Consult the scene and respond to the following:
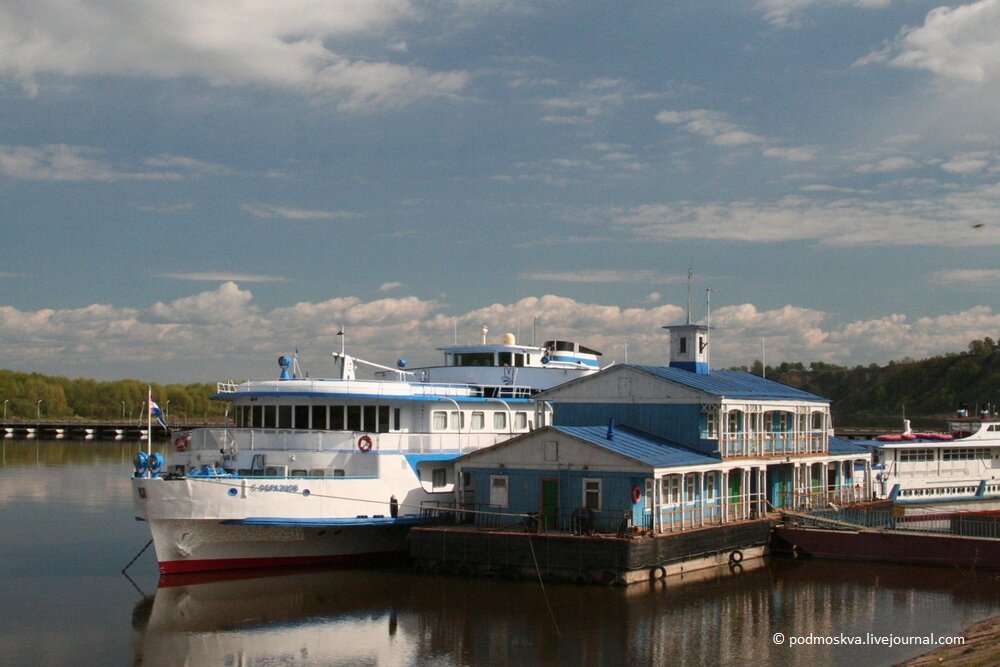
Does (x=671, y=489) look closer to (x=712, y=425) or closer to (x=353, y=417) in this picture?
(x=712, y=425)

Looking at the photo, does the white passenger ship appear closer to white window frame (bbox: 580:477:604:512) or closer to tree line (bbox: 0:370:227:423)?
white window frame (bbox: 580:477:604:512)

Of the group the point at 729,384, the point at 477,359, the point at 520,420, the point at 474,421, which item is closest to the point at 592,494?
the point at 474,421

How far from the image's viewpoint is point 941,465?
46312mm

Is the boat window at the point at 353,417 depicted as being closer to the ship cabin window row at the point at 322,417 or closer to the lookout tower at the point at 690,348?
the ship cabin window row at the point at 322,417

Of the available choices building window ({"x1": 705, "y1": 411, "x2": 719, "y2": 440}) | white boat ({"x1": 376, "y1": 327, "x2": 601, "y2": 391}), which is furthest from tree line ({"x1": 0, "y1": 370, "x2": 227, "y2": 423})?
building window ({"x1": 705, "y1": 411, "x2": 719, "y2": 440})

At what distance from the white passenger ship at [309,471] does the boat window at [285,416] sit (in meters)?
0.03

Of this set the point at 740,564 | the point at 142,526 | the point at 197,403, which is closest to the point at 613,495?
the point at 740,564

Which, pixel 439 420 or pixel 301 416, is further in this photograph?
pixel 439 420

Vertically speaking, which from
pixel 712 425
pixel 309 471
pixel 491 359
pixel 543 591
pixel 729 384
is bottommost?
pixel 543 591

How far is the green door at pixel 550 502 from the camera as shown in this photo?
30.9m

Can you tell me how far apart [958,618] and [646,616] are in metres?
7.72

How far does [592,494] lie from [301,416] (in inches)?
384

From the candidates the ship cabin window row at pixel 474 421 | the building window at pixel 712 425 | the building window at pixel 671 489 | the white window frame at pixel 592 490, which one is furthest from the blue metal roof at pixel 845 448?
the white window frame at pixel 592 490

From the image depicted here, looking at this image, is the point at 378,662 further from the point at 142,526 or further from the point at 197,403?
the point at 197,403
